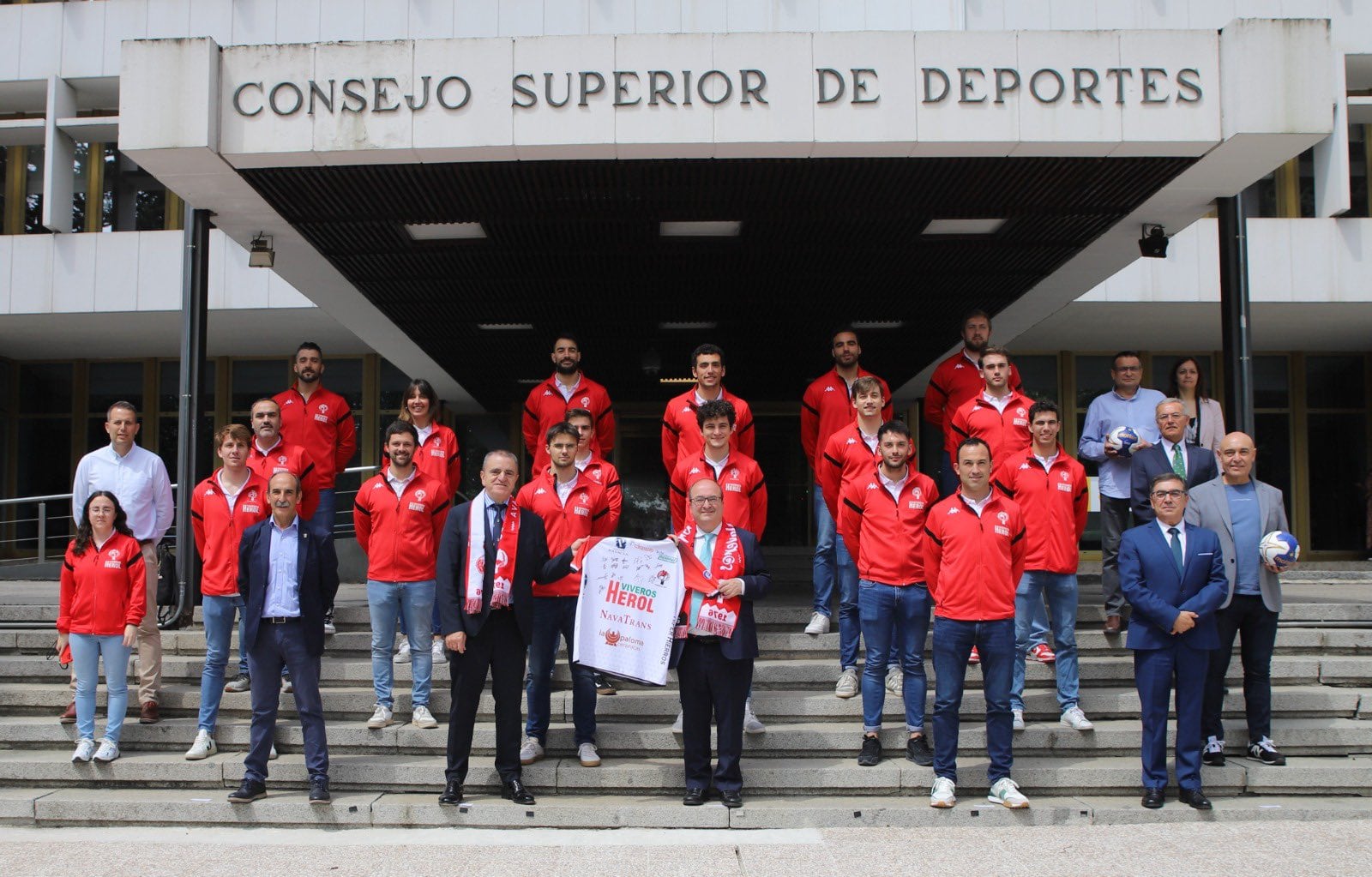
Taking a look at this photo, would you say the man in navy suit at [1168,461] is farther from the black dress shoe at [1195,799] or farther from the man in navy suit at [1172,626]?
the black dress shoe at [1195,799]

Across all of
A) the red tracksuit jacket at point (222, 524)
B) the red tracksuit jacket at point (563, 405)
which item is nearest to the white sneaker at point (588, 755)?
the red tracksuit jacket at point (222, 524)

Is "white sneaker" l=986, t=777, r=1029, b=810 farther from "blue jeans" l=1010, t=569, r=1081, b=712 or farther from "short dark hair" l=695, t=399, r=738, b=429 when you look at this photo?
"short dark hair" l=695, t=399, r=738, b=429

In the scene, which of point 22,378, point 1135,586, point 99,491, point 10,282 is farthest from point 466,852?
point 22,378

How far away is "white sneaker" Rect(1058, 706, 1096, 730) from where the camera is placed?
679 cm

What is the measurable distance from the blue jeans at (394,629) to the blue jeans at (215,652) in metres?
0.81

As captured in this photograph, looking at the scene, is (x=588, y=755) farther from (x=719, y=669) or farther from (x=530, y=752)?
(x=719, y=669)

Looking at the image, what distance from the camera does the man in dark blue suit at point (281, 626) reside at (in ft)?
20.4

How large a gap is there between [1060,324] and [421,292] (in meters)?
10.2

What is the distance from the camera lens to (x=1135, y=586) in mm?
6180

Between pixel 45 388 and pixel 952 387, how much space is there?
1699cm

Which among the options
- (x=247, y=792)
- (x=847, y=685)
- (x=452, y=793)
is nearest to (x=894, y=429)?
(x=847, y=685)

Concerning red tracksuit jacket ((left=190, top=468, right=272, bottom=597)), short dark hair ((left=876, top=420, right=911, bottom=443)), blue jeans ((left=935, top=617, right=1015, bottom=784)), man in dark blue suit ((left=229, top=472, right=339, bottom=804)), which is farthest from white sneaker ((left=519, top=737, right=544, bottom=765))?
short dark hair ((left=876, top=420, right=911, bottom=443))

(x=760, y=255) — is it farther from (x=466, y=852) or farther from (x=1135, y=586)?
(x=466, y=852)

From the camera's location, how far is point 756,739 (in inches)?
267
